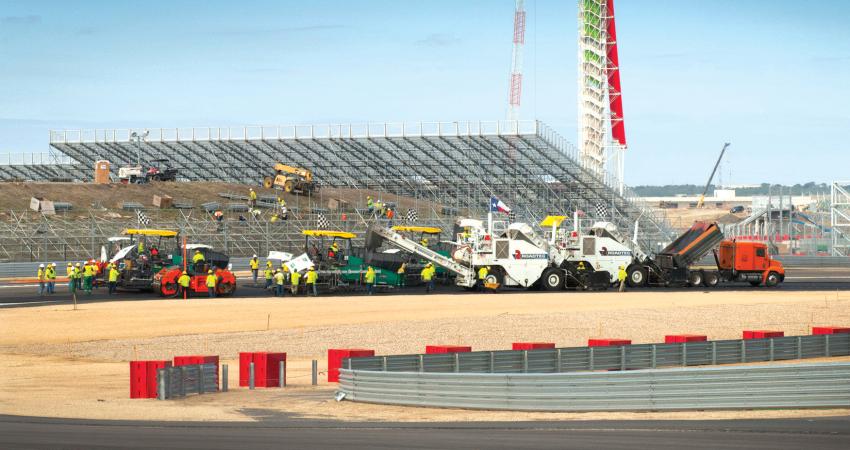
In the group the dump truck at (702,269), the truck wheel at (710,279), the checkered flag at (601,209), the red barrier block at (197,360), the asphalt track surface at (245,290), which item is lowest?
the red barrier block at (197,360)

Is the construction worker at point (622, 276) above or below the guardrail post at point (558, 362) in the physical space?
above

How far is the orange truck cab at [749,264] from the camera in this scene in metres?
50.6

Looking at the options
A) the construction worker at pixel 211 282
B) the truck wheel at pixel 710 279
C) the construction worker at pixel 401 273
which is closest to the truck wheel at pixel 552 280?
the construction worker at pixel 401 273

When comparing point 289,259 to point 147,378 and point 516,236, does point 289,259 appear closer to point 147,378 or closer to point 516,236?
point 516,236

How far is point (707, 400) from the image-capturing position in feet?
56.1

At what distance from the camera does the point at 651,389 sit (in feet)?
56.5

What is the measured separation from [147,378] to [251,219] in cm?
5585

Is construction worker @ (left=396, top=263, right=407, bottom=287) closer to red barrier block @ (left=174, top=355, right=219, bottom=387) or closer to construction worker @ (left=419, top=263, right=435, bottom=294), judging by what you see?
construction worker @ (left=419, top=263, right=435, bottom=294)

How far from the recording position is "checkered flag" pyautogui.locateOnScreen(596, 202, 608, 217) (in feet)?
251

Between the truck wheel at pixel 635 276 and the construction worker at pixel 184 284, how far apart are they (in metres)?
19.0

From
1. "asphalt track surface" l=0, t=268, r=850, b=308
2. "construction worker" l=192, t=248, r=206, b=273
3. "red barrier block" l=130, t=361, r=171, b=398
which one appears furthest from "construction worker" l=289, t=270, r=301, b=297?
"red barrier block" l=130, t=361, r=171, b=398

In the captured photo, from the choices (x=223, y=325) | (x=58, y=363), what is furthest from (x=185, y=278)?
(x=58, y=363)

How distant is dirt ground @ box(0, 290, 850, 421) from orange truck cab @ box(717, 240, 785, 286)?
621cm

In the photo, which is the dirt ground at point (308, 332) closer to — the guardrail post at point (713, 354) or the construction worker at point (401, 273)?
the construction worker at point (401, 273)
